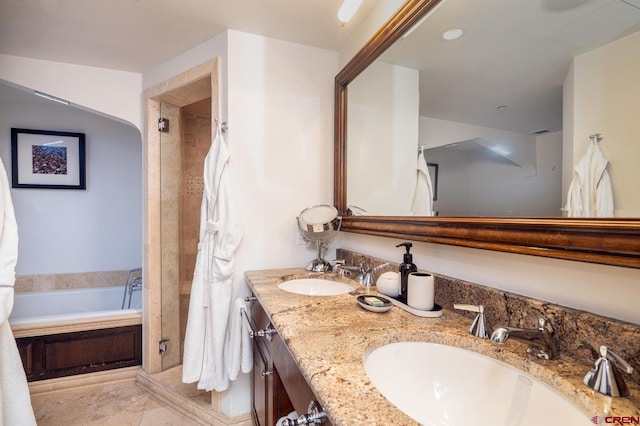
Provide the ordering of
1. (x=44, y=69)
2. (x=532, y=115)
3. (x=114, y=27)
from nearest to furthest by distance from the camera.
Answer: (x=532, y=115)
(x=114, y=27)
(x=44, y=69)

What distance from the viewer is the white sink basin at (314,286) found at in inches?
53.0

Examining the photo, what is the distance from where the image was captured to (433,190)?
3.42ft

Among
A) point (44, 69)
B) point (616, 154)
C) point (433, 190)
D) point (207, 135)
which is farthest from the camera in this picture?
point (207, 135)

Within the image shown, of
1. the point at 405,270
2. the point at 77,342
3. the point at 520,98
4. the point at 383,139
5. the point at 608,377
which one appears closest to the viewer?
the point at 608,377

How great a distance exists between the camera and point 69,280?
2.66 metres

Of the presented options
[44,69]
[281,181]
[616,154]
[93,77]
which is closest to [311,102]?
[281,181]

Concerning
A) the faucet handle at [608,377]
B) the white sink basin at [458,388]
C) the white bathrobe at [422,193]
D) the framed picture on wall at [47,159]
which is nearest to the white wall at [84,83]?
the framed picture on wall at [47,159]

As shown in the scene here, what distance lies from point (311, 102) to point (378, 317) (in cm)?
131

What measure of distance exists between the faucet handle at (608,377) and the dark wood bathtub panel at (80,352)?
244cm

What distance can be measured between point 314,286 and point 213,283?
1.67 ft

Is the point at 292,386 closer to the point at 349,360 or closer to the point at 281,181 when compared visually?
the point at 349,360

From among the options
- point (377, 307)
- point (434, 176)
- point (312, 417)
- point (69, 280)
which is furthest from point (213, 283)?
point (69, 280)

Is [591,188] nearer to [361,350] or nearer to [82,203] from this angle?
[361,350]

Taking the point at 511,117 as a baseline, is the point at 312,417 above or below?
below
